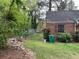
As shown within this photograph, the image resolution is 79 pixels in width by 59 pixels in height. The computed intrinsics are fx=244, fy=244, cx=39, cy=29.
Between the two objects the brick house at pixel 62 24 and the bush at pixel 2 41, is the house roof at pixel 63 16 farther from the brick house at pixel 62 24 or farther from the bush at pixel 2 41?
the bush at pixel 2 41

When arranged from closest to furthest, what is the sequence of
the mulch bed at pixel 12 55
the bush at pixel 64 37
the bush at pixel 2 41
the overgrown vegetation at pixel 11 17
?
the mulch bed at pixel 12 55
the bush at pixel 2 41
the overgrown vegetation at pixel 11 17
the bush at pixel 64 37

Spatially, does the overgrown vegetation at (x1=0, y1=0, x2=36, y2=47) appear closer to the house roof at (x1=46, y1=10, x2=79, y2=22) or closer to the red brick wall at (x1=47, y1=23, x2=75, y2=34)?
the red brick wall at (x1=47, y1=23, x2=75, y2=34)

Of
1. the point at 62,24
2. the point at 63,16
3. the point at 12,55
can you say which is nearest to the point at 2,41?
the point at 12,55

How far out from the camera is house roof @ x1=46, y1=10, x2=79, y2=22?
104 ft

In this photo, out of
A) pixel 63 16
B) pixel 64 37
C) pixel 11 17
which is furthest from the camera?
pixel 63 16

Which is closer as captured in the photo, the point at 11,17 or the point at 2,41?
the point at 2,41

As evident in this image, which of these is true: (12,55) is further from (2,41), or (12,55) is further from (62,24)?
(62,24)

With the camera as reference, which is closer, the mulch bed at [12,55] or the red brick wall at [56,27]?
the mulch bed at [12,55]


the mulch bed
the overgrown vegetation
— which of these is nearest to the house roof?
the overgrown vegetation

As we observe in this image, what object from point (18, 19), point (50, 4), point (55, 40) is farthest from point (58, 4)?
point (18, 19)

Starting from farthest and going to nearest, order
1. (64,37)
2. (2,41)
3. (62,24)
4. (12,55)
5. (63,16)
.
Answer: (63,16), (62,24), (64,37), (2,41), (12,55)

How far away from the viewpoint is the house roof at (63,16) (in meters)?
31.8

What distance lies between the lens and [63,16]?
32.6m

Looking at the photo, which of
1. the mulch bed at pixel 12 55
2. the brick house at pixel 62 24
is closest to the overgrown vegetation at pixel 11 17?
the mulch bed at pixel 12 55
